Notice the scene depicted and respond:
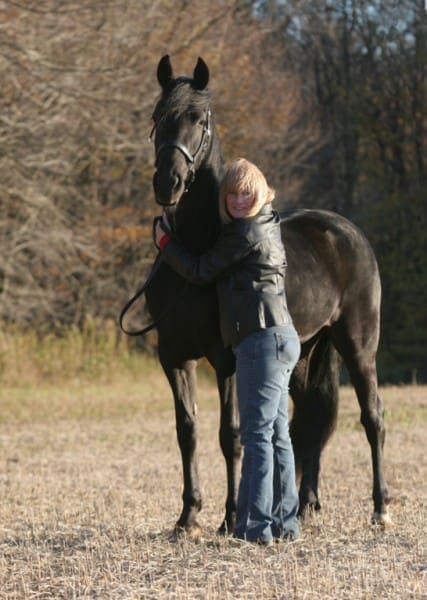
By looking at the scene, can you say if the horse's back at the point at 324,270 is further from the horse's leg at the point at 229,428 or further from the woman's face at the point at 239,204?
the woman's face at the point at 239,204

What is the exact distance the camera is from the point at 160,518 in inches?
319

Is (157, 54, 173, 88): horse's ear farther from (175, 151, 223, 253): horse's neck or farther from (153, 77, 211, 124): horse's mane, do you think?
(175, 151, 223, 253): horse's neck

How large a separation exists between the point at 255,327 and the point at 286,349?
0.20 m

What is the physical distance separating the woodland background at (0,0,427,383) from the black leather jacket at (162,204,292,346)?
1129cm

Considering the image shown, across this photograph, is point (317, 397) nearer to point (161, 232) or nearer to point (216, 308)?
point (216, 308)

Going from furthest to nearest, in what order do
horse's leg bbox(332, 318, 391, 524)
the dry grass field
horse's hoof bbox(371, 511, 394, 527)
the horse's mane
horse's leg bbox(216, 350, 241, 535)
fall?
horse's leg bbox(332, 318, 391, 524) → horse's hoof bbox(371, 511, 394, 527) → horse's leg bbox(216, 350, 241, 535) → the horse's mane → the dry grass field

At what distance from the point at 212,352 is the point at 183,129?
4.04 ft

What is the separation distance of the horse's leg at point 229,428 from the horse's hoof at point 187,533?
15 centimetres

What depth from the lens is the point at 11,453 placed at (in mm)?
13367

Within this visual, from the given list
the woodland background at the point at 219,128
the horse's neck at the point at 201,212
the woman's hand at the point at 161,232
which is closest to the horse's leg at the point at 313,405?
the horse's neck at the point at 201,212

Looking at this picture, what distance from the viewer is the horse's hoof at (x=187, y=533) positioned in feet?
20.8

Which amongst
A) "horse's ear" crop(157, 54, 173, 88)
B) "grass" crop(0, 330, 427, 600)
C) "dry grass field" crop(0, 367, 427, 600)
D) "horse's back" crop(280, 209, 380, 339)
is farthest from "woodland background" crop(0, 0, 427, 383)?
"horse's ear" crop(157, 54, 173, 88)

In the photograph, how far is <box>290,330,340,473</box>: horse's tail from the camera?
750 centimetres

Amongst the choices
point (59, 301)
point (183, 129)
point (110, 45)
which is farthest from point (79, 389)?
point (183, 129)
